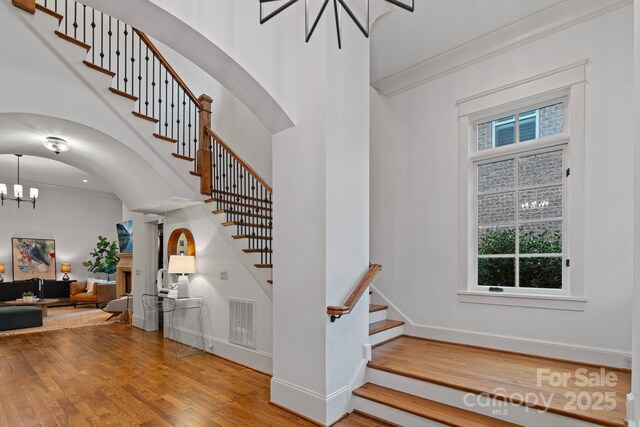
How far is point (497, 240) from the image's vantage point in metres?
3.85

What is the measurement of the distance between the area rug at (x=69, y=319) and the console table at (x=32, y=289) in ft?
2.54

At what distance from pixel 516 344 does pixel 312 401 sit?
7.39ft

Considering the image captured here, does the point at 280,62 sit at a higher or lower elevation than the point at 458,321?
higher

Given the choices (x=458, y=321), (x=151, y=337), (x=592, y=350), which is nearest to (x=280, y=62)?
(x=458, y=321)

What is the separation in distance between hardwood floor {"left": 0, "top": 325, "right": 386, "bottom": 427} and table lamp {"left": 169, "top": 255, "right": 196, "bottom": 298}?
2.90ft

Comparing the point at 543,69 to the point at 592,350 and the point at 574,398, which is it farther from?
the point at 574,398

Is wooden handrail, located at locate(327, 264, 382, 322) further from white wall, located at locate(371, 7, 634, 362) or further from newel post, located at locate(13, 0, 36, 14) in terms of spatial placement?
newel post, located at locate(13, 0, 36, 14)

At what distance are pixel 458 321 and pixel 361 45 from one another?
329 cm

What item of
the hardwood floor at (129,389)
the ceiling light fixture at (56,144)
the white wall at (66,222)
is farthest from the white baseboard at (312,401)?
the white wall at (66,222)

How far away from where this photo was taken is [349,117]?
3213mm

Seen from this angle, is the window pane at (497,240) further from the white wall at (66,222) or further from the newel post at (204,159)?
the white wall at (66,222)

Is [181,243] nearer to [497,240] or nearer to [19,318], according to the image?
[19,318]

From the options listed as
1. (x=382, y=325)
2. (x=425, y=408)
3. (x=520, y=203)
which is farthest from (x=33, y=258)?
(x=520, y=203)

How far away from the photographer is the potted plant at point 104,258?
35.2ft
